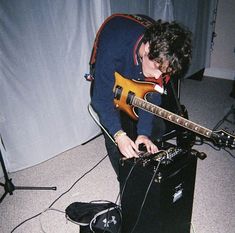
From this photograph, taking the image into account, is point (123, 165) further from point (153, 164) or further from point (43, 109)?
point (43, 109)

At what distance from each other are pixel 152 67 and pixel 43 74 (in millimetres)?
1013

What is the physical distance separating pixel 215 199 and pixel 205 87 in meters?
2.37

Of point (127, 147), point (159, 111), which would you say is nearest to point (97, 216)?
point (127, 147)

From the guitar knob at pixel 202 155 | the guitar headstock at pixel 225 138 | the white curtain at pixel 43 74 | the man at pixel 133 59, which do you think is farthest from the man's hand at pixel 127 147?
the white curtain at pixel 43 74

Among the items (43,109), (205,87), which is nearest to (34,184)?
(43,109)

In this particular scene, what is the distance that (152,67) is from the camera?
1.14 m

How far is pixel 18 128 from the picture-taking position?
182cm

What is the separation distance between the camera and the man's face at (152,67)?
1.05 m

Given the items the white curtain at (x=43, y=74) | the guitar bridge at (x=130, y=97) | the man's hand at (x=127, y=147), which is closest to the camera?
→ the man's hand at (x=127, y=147)

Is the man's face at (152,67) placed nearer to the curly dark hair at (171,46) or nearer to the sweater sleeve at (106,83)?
the curly dark hair at (171,46)

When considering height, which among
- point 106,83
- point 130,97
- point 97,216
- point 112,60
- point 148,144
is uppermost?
point 112,60

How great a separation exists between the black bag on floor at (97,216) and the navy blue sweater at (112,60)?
1.56 ft

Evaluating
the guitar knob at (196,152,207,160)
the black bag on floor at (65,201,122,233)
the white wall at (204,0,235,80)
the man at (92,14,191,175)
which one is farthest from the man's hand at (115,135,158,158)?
the white wall at (204,0,235,80)

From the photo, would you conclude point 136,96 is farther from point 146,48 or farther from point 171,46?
point 171,46
